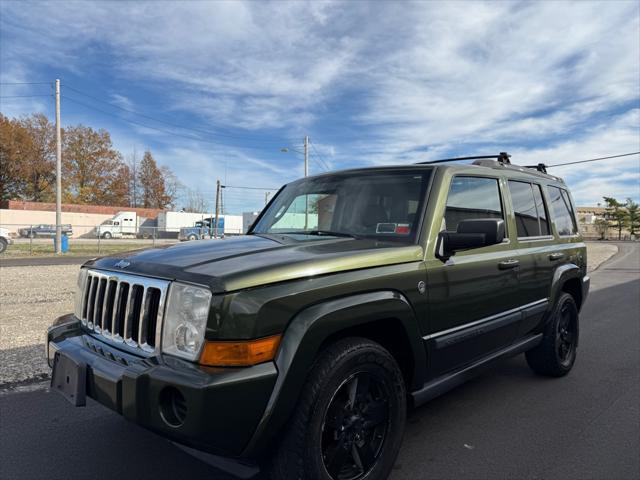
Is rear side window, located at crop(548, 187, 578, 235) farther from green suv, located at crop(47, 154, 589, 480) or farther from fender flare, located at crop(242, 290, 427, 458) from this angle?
fender flare, located at crop(242, 290, 427, 458)

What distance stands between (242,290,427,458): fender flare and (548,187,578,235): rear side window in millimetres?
2820

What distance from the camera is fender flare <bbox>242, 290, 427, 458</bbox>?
6.45 feet

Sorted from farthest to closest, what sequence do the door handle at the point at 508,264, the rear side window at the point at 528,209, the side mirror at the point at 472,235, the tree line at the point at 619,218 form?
1. the tree line at the point at 619,218
2. the rear side window at the point at 528,209
3. the door handle at the point at 508,264
4. the side mirror at the point at 472,235

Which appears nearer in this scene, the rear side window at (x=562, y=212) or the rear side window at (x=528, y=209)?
the rear side window at (x=528, y=209)

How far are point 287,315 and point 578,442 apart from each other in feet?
8.01

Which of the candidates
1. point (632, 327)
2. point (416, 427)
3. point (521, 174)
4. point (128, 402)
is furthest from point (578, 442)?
point (632, 327)

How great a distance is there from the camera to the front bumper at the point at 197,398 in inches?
72.0

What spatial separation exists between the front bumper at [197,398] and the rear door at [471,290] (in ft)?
3.96

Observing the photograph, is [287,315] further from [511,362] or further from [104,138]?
[104,138]

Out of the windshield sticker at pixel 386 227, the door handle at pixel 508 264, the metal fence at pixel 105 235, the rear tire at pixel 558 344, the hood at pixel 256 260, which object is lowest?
the metal fence at pixel 105 235

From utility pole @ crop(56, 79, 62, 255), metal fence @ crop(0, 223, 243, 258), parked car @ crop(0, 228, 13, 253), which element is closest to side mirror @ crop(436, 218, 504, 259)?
utility pole @ crop(56, 79, 62, 255)

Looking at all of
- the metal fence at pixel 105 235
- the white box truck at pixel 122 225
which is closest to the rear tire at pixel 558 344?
the metal fence at pixel 105 235

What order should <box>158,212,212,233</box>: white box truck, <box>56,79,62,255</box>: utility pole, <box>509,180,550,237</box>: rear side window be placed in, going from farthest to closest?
<box>158,212,212,233</box>: white box truck, <box>56,79,62,255</box>: utility pole, <box>509,180,550,237</box>: rear side window

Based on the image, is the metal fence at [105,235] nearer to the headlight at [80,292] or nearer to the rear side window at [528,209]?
the headlight at [80,292]
